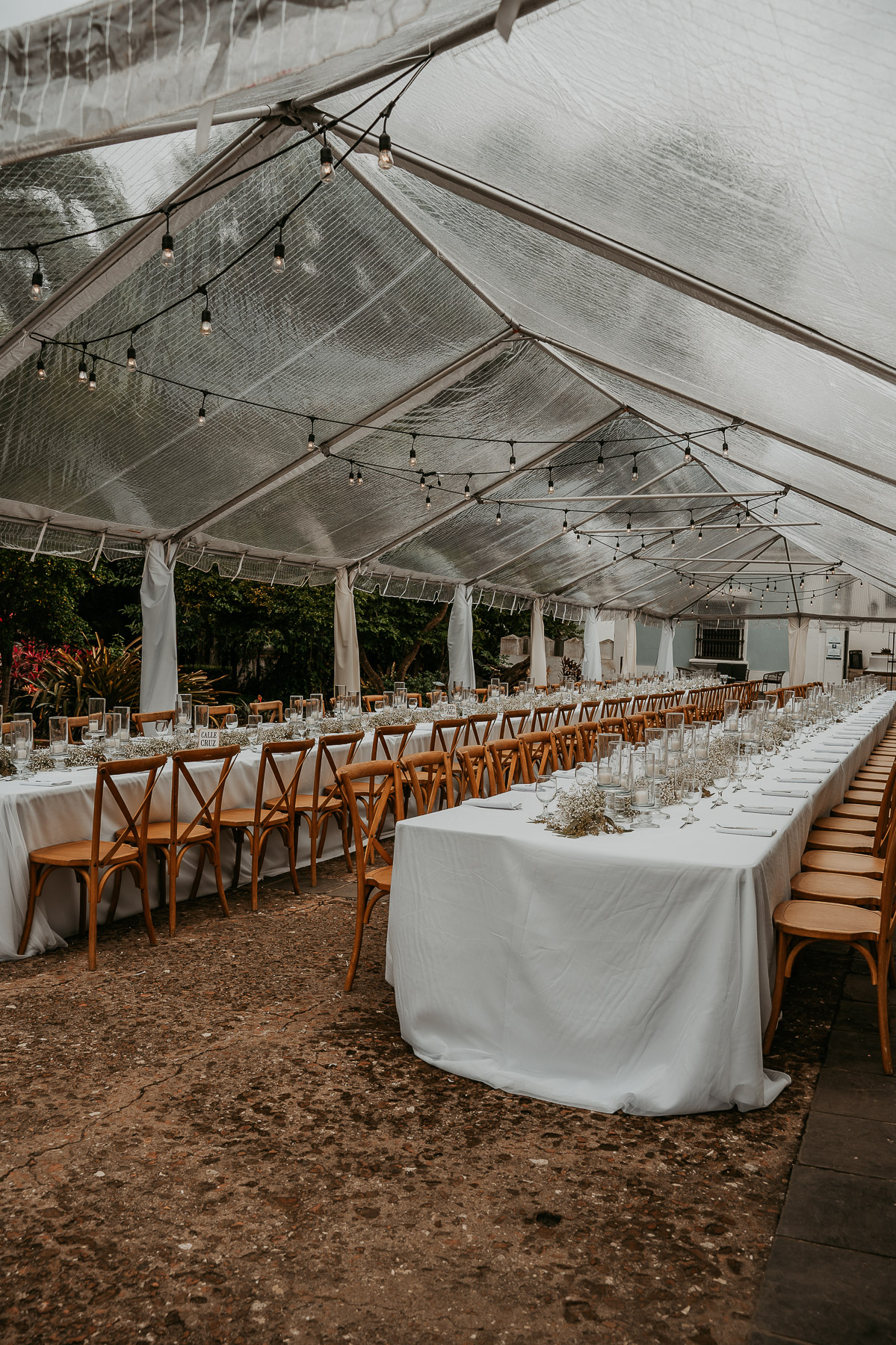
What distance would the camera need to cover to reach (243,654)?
61.1 feet

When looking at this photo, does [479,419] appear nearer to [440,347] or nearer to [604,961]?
[440,347]

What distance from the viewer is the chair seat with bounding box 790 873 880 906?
3.95 m

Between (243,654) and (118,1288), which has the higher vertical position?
(243,654)

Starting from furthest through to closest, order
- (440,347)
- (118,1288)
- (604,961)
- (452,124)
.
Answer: (440,347)
(452,124)
(604,961)
(118,1288)

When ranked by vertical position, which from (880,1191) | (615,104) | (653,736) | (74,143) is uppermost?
(615,104)

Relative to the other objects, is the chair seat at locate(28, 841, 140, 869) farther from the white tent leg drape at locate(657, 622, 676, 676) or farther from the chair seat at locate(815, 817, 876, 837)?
the white tent leg drape at locate(657, 622, 676, 676)

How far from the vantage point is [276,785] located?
6520mm

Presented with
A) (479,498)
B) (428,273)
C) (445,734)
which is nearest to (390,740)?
(445,734)

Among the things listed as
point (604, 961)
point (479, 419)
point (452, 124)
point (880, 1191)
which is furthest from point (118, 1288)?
point (479, 419)

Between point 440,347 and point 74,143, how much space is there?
26.0 ft

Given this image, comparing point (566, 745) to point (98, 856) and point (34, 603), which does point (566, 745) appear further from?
point (34, 603)

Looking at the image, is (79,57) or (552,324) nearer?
(79,57)

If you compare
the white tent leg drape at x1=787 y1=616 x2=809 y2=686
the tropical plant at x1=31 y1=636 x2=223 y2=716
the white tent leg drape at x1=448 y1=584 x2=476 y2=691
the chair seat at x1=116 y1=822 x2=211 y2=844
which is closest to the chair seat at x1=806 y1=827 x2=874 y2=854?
the chair seat at x1=116 y1=822 x2=211 y2=844

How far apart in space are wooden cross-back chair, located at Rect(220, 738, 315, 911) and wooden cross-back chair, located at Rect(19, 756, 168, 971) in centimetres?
77
